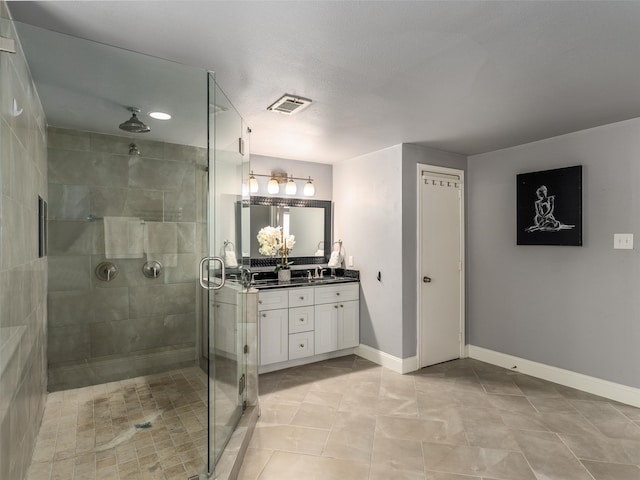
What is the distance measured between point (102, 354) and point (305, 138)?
2449 mm

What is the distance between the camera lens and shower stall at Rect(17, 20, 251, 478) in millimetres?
2014

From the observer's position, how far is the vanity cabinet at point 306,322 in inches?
137

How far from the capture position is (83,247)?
2312 millimetres

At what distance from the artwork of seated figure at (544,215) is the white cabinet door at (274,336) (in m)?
2.63

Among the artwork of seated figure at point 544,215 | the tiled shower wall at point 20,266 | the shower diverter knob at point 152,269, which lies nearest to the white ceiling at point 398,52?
the tiled shower wall at point 20,266

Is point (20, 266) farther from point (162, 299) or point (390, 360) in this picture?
point (390, 360)

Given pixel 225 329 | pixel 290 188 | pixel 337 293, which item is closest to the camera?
pixel 225 329

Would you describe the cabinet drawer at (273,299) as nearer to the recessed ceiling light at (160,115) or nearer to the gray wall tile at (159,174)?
the gray wall tile at (159,174)

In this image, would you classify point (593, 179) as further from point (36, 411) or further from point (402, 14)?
point (36, 411)

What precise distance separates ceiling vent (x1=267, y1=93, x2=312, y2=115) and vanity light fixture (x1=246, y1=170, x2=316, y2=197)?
1.45m

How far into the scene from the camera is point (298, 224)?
168 inches

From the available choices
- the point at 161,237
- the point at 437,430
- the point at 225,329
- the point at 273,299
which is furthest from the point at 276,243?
the point at 437,430

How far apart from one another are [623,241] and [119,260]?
400 centimetres

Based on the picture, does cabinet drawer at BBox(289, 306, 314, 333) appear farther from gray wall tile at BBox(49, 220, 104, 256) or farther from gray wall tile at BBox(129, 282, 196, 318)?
gray wall tile at BBox(49, 220, 104, 256)
